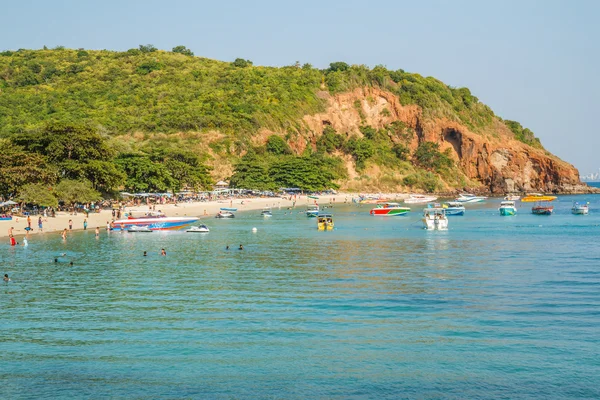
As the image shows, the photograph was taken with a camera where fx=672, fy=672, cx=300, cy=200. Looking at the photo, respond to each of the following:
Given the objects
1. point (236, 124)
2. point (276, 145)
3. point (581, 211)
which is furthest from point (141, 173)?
point (581, 211)

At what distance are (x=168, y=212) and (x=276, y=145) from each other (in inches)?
2994

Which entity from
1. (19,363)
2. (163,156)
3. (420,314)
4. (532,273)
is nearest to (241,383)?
(19,363)

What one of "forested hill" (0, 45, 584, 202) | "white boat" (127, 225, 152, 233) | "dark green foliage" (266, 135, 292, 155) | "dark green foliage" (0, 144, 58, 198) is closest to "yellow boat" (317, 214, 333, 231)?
"white boat" (127, 225, 152, 233)

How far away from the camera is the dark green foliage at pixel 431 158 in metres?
196

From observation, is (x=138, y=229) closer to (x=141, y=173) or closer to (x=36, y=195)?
(x=36, y=195)

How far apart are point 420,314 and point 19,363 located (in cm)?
1568

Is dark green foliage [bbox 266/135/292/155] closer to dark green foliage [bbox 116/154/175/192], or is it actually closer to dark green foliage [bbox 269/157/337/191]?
dark green foliage [bbox 269/157/337/191]

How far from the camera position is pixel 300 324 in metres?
26.2

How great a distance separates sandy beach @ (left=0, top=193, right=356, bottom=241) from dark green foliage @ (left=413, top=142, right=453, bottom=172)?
40517 millimetres

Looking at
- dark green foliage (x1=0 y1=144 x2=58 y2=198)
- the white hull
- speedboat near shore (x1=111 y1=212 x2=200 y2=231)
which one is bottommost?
the white hull

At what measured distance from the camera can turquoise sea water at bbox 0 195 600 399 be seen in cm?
1956

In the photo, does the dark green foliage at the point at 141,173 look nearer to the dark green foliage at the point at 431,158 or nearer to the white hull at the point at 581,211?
the white hull at the point at 581,211

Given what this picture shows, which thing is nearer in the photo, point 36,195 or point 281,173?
point 36,195

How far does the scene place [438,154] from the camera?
647 feet
